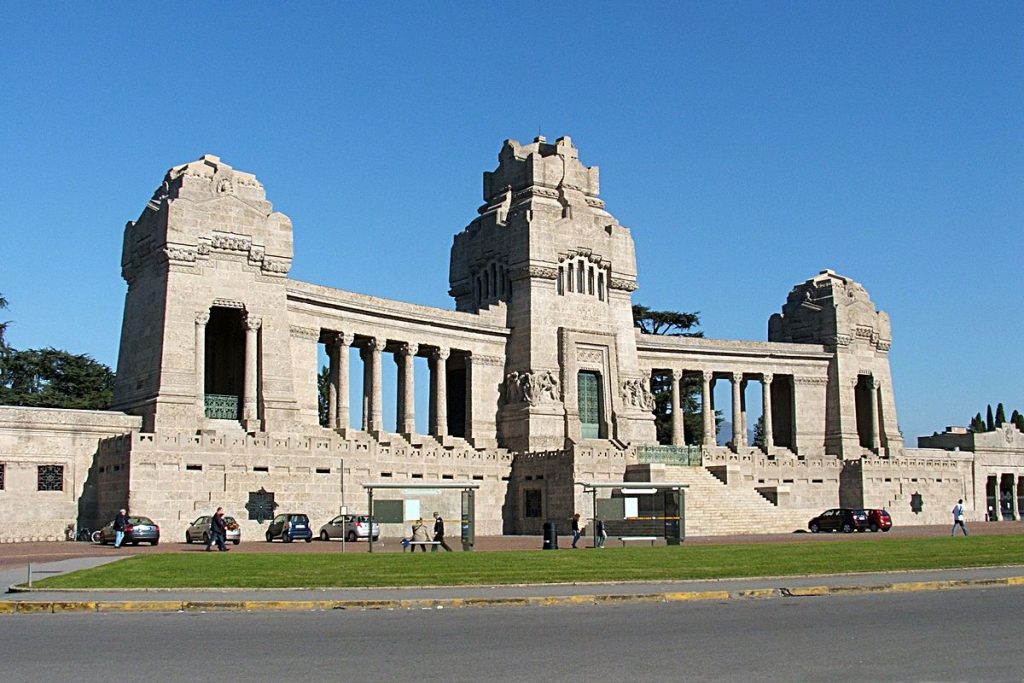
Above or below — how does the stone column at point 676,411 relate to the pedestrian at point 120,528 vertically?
above

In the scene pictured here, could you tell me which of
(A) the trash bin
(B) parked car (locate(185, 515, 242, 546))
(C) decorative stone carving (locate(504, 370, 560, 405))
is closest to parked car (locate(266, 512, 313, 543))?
(B) parked car (locate(185, 515, 242, 546))

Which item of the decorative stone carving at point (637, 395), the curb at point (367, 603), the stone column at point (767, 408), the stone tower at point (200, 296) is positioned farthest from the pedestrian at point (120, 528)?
the stone column at point (767, 408)

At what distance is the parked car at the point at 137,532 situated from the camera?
168 feet

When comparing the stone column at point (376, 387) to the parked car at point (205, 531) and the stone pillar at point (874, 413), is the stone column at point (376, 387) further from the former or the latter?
the stone pillar at point (874, 413)

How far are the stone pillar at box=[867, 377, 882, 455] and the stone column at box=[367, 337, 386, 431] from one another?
41051mm

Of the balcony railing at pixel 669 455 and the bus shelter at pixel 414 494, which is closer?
the bus shelter at pixel 414 494

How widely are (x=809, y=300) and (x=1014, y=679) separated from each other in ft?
268

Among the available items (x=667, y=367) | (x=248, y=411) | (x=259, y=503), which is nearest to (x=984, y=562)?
(x=259, y=503)

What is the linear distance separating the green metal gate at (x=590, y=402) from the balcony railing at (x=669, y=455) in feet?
16.2

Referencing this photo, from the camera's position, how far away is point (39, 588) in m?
28.0

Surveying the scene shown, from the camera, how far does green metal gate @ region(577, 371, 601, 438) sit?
79188 millimetres

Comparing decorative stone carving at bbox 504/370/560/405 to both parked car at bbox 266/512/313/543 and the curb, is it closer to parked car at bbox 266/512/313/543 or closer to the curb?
parked car at bbox 266/512/313/543

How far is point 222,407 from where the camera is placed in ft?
209

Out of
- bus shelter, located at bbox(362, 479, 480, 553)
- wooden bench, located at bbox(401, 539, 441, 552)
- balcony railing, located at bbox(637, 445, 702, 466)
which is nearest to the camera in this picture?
wooden bench, located at bbox(401, 539, 441, 552)
